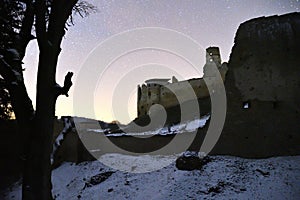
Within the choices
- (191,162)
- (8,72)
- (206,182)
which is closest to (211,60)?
(191,162)

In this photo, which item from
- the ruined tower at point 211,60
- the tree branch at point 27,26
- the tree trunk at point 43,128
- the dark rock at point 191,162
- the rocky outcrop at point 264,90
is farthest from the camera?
the ruined tower at point 211,60

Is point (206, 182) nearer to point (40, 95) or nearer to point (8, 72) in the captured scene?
point (40, 95)

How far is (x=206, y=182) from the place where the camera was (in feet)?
35.7

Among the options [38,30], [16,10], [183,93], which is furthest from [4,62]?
[183,93]

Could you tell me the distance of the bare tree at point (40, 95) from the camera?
4.33 metres

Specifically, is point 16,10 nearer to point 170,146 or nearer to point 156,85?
point 170,146

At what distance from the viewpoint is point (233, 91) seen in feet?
43.5

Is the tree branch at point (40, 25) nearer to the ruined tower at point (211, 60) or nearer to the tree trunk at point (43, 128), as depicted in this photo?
the tree trunk at point (43, 128)

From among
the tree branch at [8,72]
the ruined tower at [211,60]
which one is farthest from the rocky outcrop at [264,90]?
the ruined tower at [211,60]

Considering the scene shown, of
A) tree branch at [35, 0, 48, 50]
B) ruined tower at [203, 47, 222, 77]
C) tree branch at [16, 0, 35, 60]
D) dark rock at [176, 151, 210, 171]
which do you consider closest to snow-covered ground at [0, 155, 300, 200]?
dark rock at [176, 151, 210, 171]

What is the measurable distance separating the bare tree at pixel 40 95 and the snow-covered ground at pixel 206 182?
700cm

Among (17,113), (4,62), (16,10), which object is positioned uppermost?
(16,10)

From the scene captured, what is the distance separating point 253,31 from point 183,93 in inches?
761

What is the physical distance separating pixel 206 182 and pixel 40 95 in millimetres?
8177
